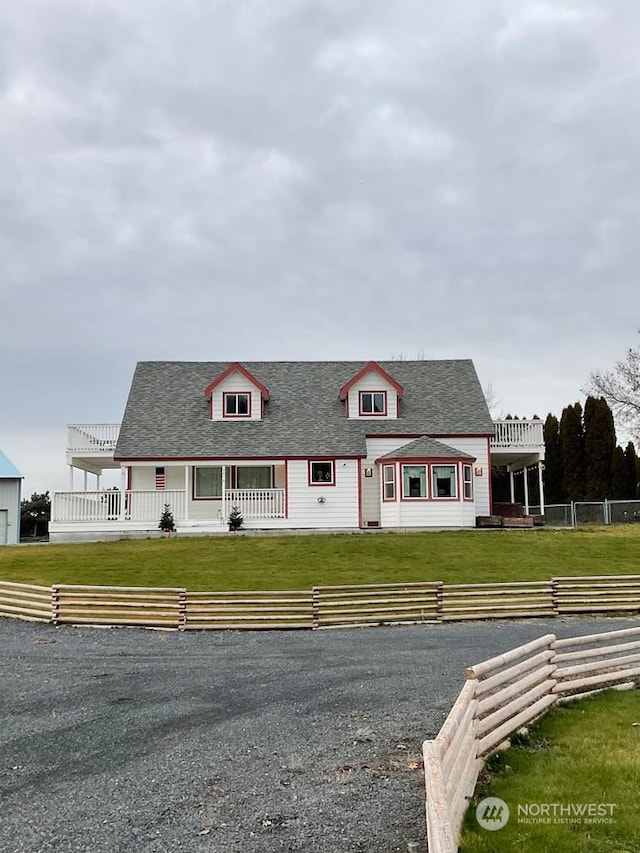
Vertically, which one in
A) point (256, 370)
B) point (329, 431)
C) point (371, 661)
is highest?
point (256, 370)

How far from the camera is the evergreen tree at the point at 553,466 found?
148 ft

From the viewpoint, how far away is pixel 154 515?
2900 centimetres

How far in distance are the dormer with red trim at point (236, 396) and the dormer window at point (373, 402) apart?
4316 millimetres

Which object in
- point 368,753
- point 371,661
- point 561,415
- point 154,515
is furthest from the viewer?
point 561,415

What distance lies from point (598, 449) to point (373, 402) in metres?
17.0

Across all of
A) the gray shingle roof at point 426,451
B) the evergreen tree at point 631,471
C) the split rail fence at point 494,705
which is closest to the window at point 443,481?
the gray shingle roof at point 426,451

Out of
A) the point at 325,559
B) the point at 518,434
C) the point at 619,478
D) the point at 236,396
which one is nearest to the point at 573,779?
the point at 325,559

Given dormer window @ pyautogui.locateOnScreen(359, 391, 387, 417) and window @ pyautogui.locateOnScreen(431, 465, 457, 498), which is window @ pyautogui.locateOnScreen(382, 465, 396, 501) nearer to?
window @ pyautogui.locateOnScreen(431, 465, 457, 498)

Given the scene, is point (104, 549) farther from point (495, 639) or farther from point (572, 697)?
point (572, 697)

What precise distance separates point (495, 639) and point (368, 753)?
269 inches

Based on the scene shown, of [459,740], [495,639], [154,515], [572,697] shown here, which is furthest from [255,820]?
[154,515]

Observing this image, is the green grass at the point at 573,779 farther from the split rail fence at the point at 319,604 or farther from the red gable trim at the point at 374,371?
the red gable trim at the point at 374,371

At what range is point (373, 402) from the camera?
32.6 meters

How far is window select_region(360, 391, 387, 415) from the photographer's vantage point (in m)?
32.5
